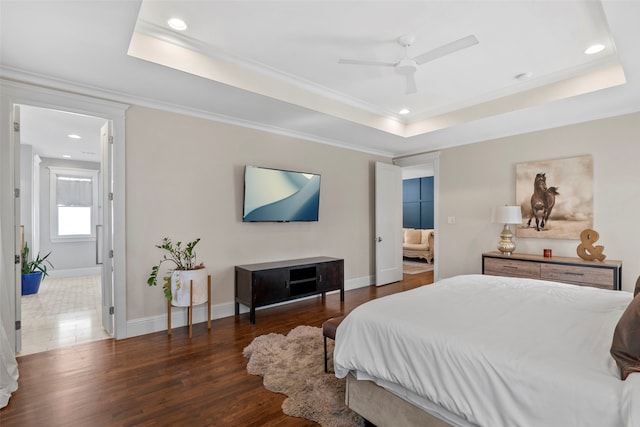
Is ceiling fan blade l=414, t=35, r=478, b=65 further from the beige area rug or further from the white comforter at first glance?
the beige area rug

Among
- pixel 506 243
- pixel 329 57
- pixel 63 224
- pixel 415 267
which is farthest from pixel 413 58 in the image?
pixel 63 224

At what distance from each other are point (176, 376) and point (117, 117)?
2566mm

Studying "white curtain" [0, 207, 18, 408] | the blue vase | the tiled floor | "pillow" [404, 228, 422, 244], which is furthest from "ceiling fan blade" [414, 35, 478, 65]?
"pillow" [404, 228, 422, 244]

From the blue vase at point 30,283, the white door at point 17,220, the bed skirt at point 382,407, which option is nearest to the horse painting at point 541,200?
the bed skirt at point 382,407

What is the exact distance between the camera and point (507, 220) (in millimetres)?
4238

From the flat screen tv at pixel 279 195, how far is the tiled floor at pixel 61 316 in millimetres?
2121

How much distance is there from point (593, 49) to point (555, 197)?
6.39 ft

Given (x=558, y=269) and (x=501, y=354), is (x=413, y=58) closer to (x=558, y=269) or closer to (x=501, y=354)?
(x=501, y=354)

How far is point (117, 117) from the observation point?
3.29m

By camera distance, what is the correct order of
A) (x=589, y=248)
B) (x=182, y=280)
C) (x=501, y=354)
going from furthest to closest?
1. (x=589, y=248)
2. (x=182, y=280)
3. (x=501, y=354)

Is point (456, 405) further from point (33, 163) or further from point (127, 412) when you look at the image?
point (33, 163)

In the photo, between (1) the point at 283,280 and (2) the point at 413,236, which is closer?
(1) the point at 283,280

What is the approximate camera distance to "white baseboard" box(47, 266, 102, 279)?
642cm

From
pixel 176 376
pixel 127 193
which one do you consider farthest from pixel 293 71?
pixel 176 376
